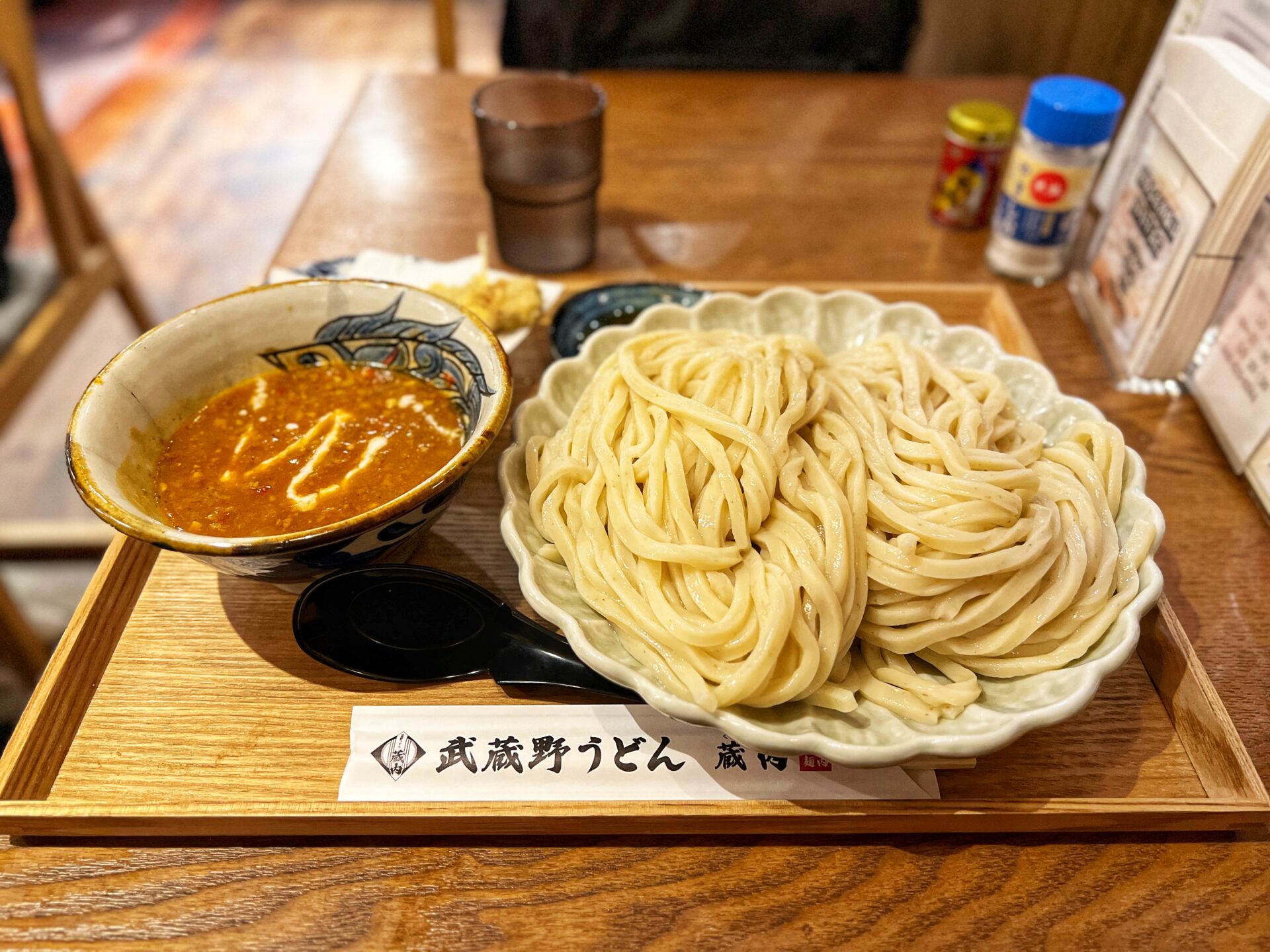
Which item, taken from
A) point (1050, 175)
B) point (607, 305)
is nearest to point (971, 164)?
point (1050, 175)

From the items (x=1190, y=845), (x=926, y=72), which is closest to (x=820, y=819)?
(x=1190, y=845)

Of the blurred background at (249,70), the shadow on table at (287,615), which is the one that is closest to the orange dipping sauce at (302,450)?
the shadow on table at (287,615)

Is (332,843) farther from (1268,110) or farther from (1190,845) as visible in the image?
(1268,110)

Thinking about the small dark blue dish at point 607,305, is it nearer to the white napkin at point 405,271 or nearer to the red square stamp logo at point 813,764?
the white napkin at point 405,271

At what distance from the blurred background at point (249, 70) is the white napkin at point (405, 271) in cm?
147

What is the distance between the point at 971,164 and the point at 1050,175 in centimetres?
35

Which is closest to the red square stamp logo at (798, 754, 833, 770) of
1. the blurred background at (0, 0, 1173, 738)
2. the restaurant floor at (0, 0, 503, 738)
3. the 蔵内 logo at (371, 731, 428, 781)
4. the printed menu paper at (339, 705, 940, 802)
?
the printed menu paper at (339, 705, 940, 802)

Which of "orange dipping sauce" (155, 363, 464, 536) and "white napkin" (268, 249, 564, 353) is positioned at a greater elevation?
"orange dipping sauce" (155, 363, 464, 536)

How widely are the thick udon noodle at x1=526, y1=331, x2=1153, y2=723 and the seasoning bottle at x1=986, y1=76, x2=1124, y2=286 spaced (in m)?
0.81

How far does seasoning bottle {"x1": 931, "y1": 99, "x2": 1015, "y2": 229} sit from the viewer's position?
7.28ft

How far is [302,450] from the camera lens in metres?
1.35

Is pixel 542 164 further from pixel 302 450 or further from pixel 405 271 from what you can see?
pixel 302 450

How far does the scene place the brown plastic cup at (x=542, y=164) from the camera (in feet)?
6.61

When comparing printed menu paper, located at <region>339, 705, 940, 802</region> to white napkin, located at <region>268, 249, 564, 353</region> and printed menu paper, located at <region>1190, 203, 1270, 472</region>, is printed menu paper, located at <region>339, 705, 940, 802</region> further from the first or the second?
printed menu paper, located at <region>1190, 203, 1270, 472</region>
